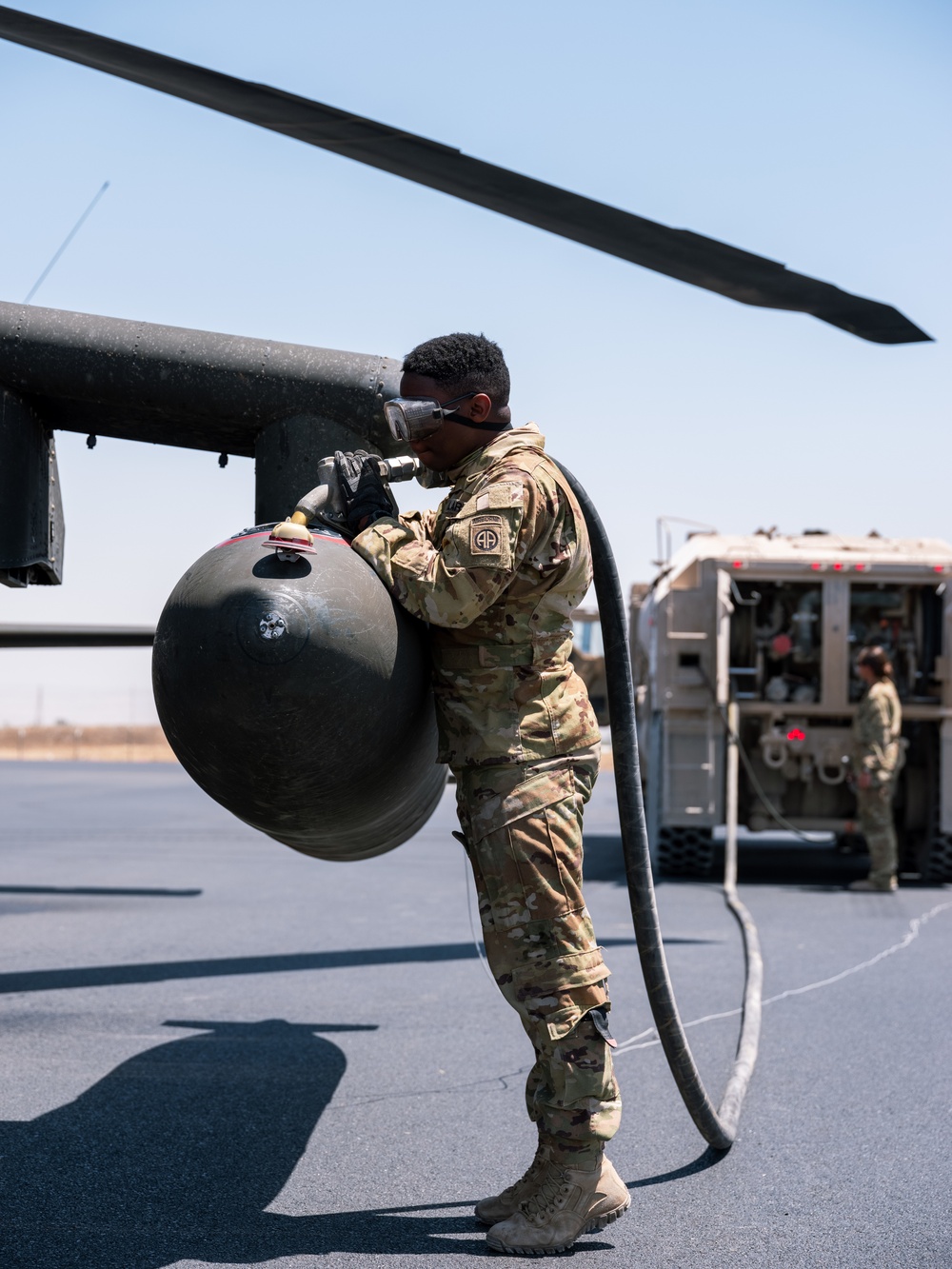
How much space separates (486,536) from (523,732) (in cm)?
47

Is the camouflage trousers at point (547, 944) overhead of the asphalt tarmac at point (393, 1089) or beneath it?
overhead

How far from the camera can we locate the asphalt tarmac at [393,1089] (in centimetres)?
290

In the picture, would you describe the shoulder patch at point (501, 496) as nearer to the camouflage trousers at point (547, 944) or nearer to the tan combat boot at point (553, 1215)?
the camouflage trousers at point (547, 944)

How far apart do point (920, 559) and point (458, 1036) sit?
641cm

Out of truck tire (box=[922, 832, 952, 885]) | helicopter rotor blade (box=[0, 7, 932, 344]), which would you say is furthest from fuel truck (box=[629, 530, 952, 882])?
helicopter rotor blade (box=[0, 7, 932, 344])

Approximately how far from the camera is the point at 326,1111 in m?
3.83

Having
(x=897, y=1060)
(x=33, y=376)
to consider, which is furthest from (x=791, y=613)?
(x=33, y=376)

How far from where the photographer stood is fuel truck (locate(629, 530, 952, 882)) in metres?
9.63

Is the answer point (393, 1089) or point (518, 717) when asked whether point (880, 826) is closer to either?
point (393, 1089)

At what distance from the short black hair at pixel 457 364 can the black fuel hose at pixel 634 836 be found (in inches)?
15.2

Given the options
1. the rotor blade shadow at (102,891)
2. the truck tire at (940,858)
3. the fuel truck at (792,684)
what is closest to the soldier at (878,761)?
the fuel truck at (792,684)

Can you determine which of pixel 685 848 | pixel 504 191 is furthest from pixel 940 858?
pixel 504 191

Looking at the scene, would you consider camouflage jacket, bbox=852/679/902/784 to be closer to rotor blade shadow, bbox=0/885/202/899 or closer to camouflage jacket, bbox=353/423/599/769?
rotor blade shadow, bbox=0/885/202/899

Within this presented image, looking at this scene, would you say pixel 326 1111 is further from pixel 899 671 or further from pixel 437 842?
pixel 437 842
